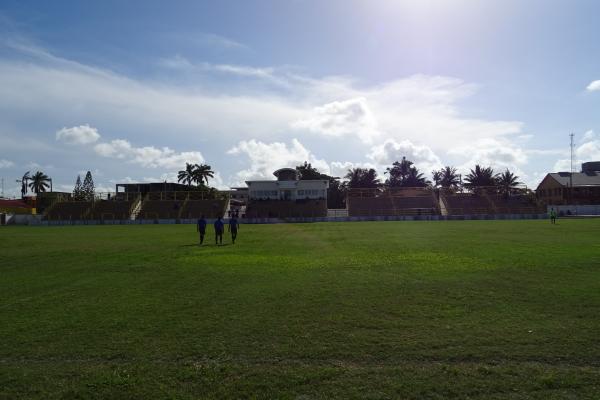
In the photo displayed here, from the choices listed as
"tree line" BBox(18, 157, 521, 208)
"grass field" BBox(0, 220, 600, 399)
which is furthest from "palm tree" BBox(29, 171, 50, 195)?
"grass field" BBox(0, 220, 600, 399)

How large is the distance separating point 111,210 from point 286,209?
93.1 feet

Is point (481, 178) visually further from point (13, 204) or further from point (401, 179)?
point (13, 204)

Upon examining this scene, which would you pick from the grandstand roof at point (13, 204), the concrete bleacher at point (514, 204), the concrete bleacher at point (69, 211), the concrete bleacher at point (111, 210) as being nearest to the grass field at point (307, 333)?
the concrete bleacher at point (514, 204)

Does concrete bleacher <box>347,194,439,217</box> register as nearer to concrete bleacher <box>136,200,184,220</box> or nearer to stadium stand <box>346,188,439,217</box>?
stadium stand <box>346,188,439,217</box>

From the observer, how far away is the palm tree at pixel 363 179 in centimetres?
9756

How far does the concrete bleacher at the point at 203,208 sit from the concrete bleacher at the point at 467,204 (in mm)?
35763

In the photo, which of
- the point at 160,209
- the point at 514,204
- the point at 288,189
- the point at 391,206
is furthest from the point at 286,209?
the point at 514,204

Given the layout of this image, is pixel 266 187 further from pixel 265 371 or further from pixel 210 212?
pixel 265 371

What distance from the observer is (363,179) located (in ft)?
322

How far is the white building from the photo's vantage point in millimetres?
74188

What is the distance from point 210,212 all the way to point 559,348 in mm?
63613

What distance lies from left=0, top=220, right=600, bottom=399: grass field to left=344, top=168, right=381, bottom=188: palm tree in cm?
8426

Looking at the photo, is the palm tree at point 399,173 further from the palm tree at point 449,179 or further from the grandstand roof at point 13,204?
the grandstand roof at point 13,204

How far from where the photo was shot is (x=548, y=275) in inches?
469
